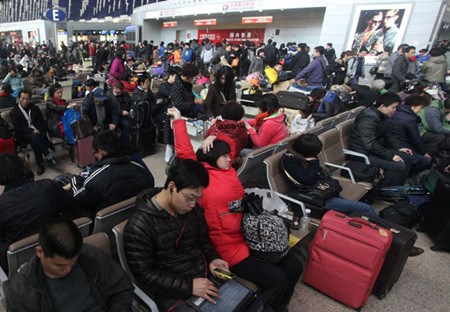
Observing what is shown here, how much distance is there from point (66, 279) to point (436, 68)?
9925 millimetres

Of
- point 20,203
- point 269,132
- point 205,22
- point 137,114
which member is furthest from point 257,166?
point 205,22

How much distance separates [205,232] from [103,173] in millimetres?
928

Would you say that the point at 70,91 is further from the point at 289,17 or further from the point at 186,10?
the point at 186,10

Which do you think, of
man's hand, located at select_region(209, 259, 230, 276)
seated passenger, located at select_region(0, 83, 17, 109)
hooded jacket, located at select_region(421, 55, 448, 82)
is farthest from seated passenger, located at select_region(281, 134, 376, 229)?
hooded jacket, located at select_region(421, 55, 448, 82)

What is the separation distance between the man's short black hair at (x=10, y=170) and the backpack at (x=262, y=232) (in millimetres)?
1566

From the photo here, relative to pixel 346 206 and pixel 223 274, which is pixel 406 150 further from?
pixel 223 274

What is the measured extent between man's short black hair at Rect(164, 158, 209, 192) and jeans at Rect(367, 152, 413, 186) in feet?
10.3

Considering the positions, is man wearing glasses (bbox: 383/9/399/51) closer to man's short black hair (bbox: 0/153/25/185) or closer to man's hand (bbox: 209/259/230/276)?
man's hand (bbox: 209/259/230/276)

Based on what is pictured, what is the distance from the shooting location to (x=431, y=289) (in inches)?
109

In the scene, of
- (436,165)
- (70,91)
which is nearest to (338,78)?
(436,165)

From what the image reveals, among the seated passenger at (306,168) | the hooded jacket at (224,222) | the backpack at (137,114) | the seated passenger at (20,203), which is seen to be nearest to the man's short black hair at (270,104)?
the seated passenger at (306,168)

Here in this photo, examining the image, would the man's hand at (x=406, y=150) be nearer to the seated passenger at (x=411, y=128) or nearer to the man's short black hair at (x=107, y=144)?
the seated passenger at (x=411, y=128)

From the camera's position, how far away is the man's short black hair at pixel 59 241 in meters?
1.27

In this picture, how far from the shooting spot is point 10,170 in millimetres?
2029
